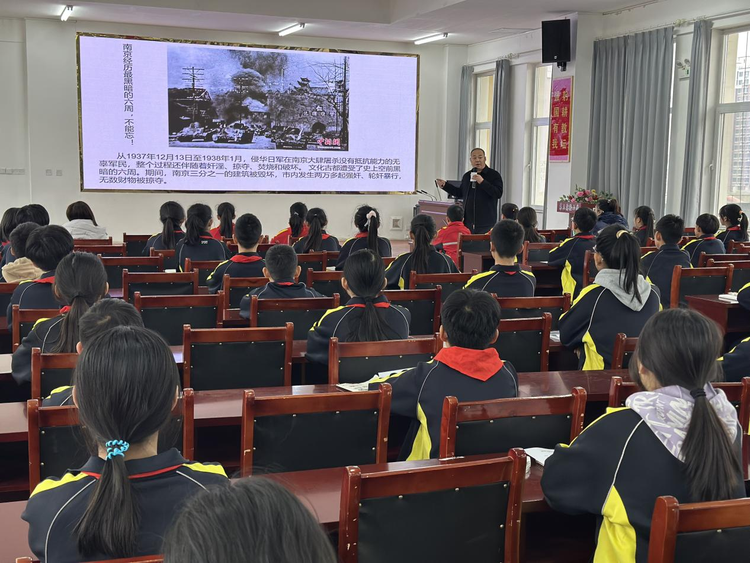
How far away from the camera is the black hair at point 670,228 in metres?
5.56

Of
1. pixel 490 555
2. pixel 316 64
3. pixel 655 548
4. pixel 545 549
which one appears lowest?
pixel 545 549

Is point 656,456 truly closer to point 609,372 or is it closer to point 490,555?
point 490,555

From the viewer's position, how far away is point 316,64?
39.9ft

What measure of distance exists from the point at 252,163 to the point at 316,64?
1.78m

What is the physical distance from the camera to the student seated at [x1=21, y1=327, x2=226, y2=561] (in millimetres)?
1350

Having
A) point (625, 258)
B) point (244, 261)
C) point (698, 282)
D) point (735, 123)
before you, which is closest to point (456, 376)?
point (625, 258)

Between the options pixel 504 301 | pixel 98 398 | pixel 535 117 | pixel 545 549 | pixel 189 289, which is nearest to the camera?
pixel 98 398

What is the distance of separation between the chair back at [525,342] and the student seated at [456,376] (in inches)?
33.9

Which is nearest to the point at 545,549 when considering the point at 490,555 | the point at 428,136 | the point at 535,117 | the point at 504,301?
the point at 490,555

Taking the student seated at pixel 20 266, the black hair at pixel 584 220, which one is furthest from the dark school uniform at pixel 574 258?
the student seated at pixel 20 266

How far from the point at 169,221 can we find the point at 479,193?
3557 mm

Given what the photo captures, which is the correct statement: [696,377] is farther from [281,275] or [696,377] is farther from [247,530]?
[281,275]

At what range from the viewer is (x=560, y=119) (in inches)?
426

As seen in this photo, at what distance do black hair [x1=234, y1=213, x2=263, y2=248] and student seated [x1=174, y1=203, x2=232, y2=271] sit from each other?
939 millimetres
